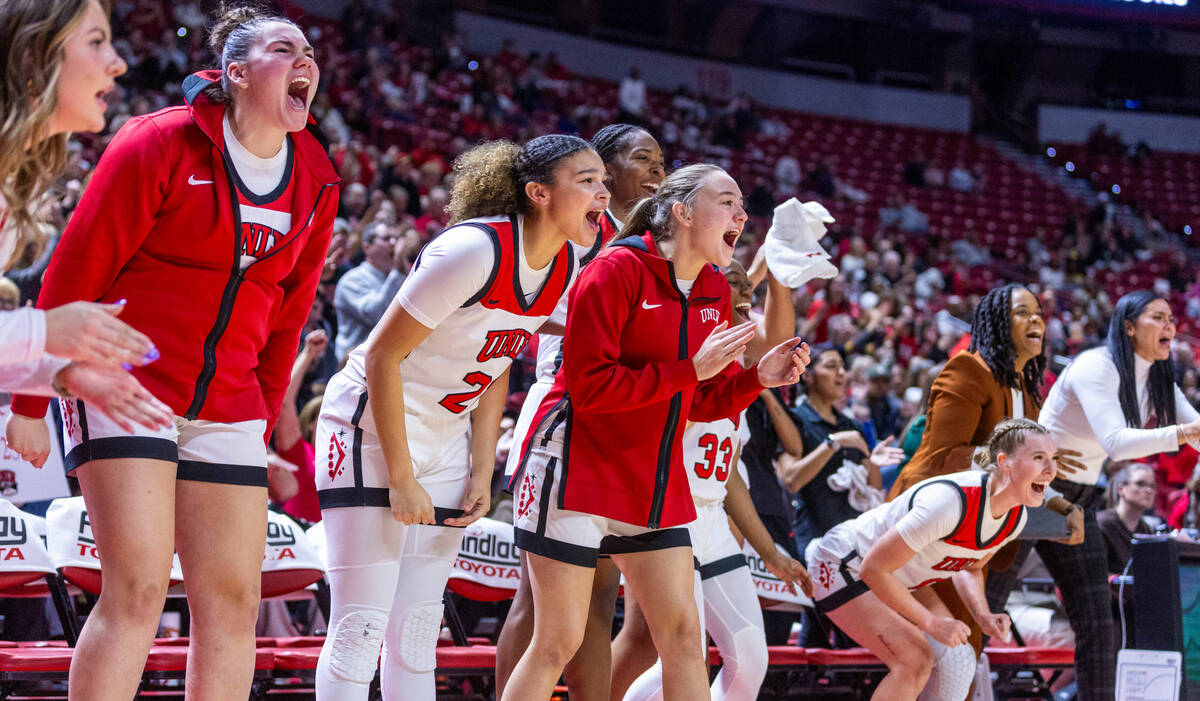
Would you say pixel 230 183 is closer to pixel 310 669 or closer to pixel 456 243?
pixel 456 243

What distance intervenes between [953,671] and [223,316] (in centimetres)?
304

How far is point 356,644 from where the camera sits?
9.89 feet

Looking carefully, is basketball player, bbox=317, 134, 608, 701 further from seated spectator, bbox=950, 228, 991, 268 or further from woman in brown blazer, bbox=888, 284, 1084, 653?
seated spectator, bbox=950, 228, 991, 268

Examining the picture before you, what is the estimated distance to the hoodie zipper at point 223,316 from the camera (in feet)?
8.63

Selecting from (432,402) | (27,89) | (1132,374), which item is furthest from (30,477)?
(1132,374)

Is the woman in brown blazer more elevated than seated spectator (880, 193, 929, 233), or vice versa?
seated spectator (880, 193, 929, 233)

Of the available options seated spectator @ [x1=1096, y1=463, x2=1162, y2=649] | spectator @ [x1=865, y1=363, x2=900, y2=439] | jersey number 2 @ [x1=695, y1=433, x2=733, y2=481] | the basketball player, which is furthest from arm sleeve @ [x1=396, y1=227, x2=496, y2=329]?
spectator @ [x1=865, y1=363, x2=900, y2=439]

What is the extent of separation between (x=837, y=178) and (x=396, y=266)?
1373 cm

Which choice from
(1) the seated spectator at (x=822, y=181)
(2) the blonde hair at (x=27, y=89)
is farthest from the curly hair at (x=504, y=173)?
(1) the seated spectator at (x=822, y=181)

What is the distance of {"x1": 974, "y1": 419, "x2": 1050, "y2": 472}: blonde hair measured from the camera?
450 cm

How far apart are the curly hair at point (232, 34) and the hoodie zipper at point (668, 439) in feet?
3.90

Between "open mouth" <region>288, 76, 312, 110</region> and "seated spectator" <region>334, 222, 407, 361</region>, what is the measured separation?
10.7 ft

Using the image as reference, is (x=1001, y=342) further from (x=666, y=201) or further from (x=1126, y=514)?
(x=1126, y=514)

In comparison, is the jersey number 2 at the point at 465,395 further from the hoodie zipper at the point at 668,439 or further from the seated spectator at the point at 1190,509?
the seated spectator at the point at 1190,509
